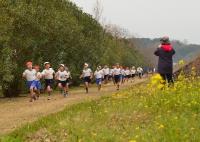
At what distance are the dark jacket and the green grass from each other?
107 inches

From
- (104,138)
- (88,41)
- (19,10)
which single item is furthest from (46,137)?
(88,41)

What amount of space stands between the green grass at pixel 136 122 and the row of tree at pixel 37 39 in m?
19.3

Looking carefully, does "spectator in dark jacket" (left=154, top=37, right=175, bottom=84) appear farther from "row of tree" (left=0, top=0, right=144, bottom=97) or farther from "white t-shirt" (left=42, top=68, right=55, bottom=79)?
"row of tree" (left=0, top=0, right=144, bottom=97)

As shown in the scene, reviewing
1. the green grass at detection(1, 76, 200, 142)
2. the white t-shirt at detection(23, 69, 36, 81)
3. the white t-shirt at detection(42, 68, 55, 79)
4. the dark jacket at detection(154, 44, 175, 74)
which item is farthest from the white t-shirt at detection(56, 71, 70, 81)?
the green grass at detection(1, 76, 200, 142)

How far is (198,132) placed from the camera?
10.5m

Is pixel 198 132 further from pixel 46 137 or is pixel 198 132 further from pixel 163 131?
pixel 46 137

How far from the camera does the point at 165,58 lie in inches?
776

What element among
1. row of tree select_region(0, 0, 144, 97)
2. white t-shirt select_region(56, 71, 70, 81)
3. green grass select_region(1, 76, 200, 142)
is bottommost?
green grass select_region(1, 76, 200, 142)

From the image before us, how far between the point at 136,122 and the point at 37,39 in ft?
97.9

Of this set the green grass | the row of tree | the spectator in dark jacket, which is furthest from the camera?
the row of tree

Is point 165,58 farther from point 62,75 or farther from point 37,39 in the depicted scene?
point 37,39

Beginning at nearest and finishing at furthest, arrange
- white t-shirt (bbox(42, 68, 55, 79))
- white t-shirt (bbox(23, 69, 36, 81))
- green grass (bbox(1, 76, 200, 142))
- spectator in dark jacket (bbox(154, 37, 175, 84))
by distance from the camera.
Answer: green grass (bbox(1, 76, 200, 142))
spectator in dark jacket (bbox(154, 37, 175, 84))
white t-shirt (bbox(23, 69, 36, 81))
white t-shirt (bbox(42, 68, 55, 79))

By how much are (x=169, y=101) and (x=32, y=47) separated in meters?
27.8

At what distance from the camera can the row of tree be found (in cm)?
3547
